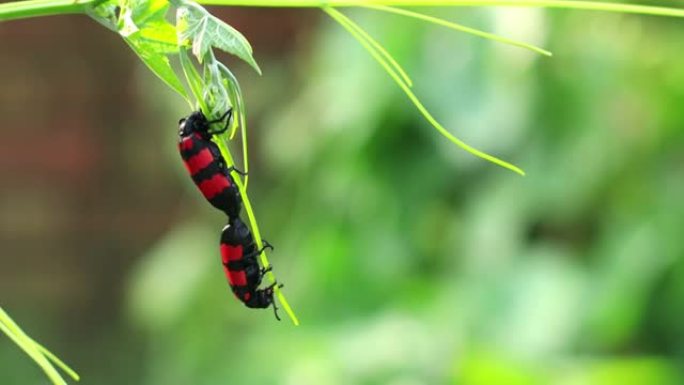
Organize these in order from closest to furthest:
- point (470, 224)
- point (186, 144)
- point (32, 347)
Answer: point (32, 347), point (186, 144), point (470, 224)

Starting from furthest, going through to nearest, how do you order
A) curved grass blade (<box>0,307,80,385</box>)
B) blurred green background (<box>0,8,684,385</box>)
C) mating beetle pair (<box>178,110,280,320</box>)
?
blurred green background (<box>0,8,684,385</box>)
mating beetle pair (<box>178,110,280,320</box>)
curved grass blade (<box>0,307,80,385</box>)

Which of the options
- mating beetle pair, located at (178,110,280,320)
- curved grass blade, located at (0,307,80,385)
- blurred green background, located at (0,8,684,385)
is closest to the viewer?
curved grass blade, located at (0,307,80,385)

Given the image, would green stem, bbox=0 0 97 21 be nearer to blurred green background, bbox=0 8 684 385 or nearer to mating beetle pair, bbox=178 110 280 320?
mating beetle pair, bbox=178 110 280 320

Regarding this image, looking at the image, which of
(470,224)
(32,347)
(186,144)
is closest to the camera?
(32,347)

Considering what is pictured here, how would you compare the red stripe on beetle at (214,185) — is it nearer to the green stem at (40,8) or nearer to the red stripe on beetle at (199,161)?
the red stripe on beetle at (199,161)

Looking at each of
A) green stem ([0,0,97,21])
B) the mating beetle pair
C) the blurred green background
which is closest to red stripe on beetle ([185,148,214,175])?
the mating beetle pair

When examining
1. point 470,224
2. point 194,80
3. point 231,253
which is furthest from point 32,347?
point 470,224

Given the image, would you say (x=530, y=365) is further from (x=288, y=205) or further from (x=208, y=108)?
(x=208, y=108)

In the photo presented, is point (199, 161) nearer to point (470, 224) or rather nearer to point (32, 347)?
point (32, 347)
